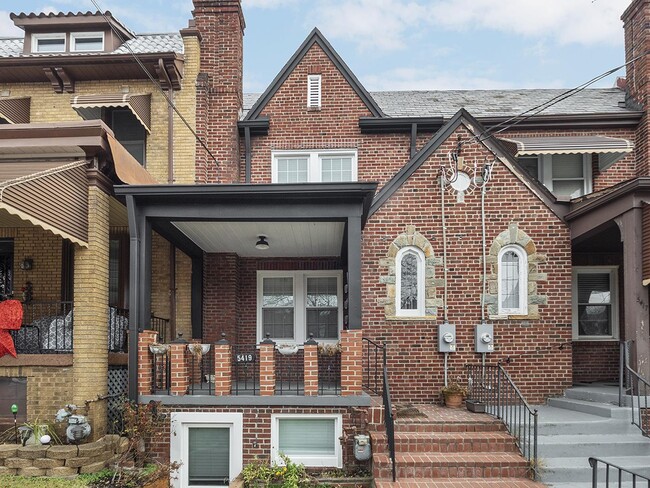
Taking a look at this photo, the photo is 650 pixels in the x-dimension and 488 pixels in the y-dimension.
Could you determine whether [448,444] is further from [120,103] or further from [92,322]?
[120,103]

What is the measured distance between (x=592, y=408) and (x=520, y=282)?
274 cm

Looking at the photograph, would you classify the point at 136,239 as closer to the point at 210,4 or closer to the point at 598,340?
the point at 210,4

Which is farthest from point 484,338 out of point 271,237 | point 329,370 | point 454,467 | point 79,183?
point 79,183

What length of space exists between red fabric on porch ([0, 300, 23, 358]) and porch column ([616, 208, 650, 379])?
375 inches

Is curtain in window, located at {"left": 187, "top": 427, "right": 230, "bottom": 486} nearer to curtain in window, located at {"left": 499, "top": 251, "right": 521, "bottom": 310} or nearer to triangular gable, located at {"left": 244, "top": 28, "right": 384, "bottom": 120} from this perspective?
curtain in window, located at {"left": 499, "top": 251, "right": 521, "bottom": 310}

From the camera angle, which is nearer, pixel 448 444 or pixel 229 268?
pixel 448 444

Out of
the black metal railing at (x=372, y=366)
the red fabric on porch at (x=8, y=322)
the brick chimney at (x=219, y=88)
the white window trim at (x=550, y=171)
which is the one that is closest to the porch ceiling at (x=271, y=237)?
the brick chimney at (x=219, y=88)

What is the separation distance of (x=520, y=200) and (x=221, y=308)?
6.32 meters

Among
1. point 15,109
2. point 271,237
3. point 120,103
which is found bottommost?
point 271,237

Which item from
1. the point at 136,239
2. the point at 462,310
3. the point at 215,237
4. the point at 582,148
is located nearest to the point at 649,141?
the point at 582,148

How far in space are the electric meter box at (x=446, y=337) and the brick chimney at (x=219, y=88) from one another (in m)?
5.37

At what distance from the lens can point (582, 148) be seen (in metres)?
12.0

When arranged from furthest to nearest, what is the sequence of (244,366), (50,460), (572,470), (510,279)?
1. (244,366)
2. (510,279)
3. (50,460)
4. (572,470)

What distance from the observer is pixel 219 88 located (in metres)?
12.6
